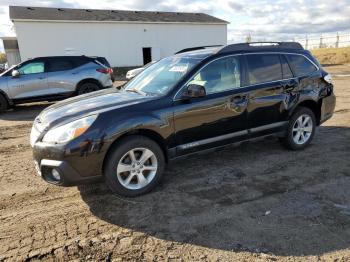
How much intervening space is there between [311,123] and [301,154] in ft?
2.00

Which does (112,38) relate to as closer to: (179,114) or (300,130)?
(300,130)

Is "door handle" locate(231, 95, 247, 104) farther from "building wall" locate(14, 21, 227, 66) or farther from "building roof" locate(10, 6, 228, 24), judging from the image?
"building roof" locate(10, 6, 228, 24)

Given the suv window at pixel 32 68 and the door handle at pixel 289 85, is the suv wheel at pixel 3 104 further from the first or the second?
the door handle at pixel 289 85

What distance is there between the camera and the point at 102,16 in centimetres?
3516

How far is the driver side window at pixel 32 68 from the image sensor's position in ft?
36.6

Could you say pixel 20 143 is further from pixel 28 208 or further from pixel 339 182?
pixel 339 182

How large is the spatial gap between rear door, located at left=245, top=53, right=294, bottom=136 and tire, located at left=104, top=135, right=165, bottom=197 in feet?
5.56

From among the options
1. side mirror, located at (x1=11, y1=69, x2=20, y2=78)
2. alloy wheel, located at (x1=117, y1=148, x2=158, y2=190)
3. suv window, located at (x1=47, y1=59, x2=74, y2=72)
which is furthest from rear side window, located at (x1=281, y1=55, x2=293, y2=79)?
side mirror, located at (x1=11, y1=69, x2=20, y2=78)

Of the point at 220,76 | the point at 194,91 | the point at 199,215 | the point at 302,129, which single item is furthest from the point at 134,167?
the point at 302,129

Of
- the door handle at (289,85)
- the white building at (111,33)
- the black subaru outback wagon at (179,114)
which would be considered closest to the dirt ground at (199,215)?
the black subaru outback wagon at (179,114)

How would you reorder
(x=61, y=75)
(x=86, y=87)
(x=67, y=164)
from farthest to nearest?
1. (x=86, y=87)
2. (x=61, y=75)
3. (x=67, y=164)

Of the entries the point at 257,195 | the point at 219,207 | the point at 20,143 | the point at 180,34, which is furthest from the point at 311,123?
the point at 180,34

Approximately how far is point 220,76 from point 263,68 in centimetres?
88

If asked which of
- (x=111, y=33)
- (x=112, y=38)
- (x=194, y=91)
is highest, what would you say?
(x=111, y=33)
